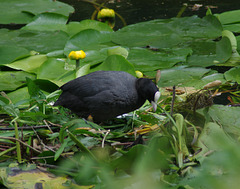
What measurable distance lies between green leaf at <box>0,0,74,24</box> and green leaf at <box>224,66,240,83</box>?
256 centimetres

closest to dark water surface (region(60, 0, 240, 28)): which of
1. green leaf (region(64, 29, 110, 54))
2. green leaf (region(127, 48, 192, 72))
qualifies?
green leaf (region(64, 29, 110, 54))

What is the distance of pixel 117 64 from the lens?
2959 millimetres

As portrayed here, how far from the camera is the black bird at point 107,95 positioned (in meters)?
2.20

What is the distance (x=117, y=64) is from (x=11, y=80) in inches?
→ 38.3

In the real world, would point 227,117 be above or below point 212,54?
above

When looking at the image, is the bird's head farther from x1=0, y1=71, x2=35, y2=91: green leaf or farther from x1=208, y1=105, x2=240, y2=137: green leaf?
x1=0, y1=71, x2=35, y2=91: green leaf

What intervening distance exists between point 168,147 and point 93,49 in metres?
2.28

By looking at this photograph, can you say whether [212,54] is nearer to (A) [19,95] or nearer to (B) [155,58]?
(B) [155,58]

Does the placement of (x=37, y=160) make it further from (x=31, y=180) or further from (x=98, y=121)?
(x=98, y=121)

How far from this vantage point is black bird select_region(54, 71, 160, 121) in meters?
2.20

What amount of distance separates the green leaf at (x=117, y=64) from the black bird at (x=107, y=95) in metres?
0.56

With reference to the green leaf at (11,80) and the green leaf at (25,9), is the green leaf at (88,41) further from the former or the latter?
the green leaf at (25,9)

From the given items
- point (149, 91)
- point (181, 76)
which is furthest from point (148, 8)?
point (149, 91)

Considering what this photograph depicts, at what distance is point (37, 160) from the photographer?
6.09 ft
